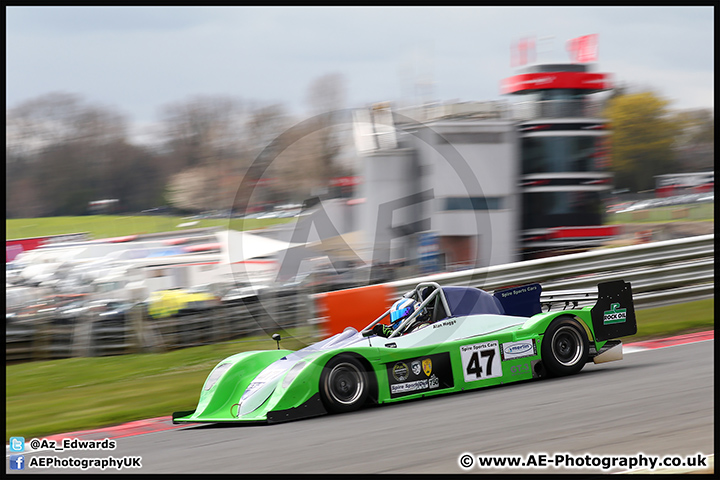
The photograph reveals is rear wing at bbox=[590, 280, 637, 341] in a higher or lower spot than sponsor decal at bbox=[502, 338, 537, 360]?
higher

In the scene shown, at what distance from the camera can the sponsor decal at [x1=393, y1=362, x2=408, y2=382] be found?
6.73m

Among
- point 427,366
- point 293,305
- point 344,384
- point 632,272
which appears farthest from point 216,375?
point 632,272

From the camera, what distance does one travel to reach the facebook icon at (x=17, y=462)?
558 cm

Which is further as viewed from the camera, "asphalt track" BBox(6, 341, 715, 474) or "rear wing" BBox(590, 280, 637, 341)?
"rear wing" BBox(590, 280, 637, 341)

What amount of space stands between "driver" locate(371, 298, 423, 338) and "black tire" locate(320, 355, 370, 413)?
0.77 metres

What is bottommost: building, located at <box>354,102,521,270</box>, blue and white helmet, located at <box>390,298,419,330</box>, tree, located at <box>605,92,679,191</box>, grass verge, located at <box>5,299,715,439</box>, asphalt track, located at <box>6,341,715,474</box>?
grass verge, located at <box>5,299,715,439</box>

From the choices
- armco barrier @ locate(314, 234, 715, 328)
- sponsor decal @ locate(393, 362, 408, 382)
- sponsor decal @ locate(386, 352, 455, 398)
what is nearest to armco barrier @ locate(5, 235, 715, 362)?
armco barrier @ locate(314, 234, 715, 328)

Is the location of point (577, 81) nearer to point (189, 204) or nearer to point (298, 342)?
point (189, 204)

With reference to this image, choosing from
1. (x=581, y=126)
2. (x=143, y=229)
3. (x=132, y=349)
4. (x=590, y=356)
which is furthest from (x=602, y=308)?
(x=581, y=126)

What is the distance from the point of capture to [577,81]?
65.4 ft

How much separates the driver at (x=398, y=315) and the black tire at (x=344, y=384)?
773 mm

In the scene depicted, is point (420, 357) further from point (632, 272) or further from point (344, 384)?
point (632, 272)

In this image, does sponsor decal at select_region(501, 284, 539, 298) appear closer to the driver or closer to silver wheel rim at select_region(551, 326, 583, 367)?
silver wheel rim at select_region(551, 326, 583, 367)
